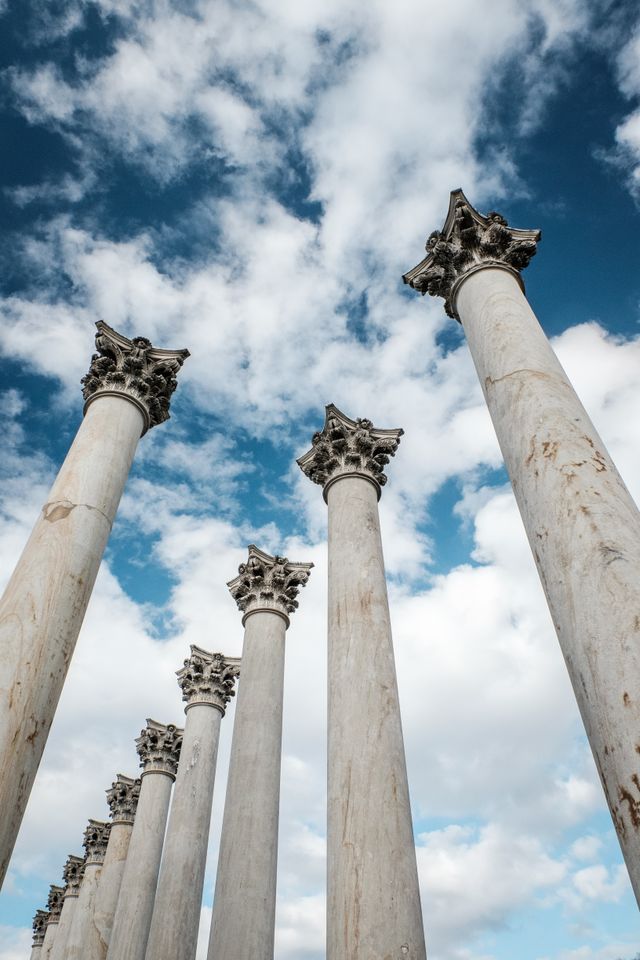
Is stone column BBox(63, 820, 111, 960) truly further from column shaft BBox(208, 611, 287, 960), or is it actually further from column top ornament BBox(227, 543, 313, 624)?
column top ornament BBox(227, 543, 313, 624)

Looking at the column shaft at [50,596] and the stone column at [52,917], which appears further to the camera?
the stone column at [52,917]

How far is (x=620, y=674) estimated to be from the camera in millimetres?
10062

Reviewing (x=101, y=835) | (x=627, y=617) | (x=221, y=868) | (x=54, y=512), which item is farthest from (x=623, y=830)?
(x=101, y=835)

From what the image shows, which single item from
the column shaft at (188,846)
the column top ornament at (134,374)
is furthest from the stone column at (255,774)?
the column top ornament at (134,374)

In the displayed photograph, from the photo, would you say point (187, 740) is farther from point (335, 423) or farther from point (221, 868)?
point (335, 423)

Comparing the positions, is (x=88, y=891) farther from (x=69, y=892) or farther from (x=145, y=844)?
(x=145, y=844)

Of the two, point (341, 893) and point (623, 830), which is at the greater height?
point (341, 893)

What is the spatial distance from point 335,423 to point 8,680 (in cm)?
1713

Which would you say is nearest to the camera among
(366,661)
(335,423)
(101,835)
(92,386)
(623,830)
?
(623,830)

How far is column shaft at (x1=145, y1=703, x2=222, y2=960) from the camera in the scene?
3016 cm

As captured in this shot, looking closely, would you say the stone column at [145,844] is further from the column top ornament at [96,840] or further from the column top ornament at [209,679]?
the column top ornament at [96,840]

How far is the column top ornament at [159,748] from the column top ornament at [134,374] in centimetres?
2806

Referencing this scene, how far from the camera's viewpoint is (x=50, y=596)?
16344 mm

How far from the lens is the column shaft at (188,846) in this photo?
1187 inches
